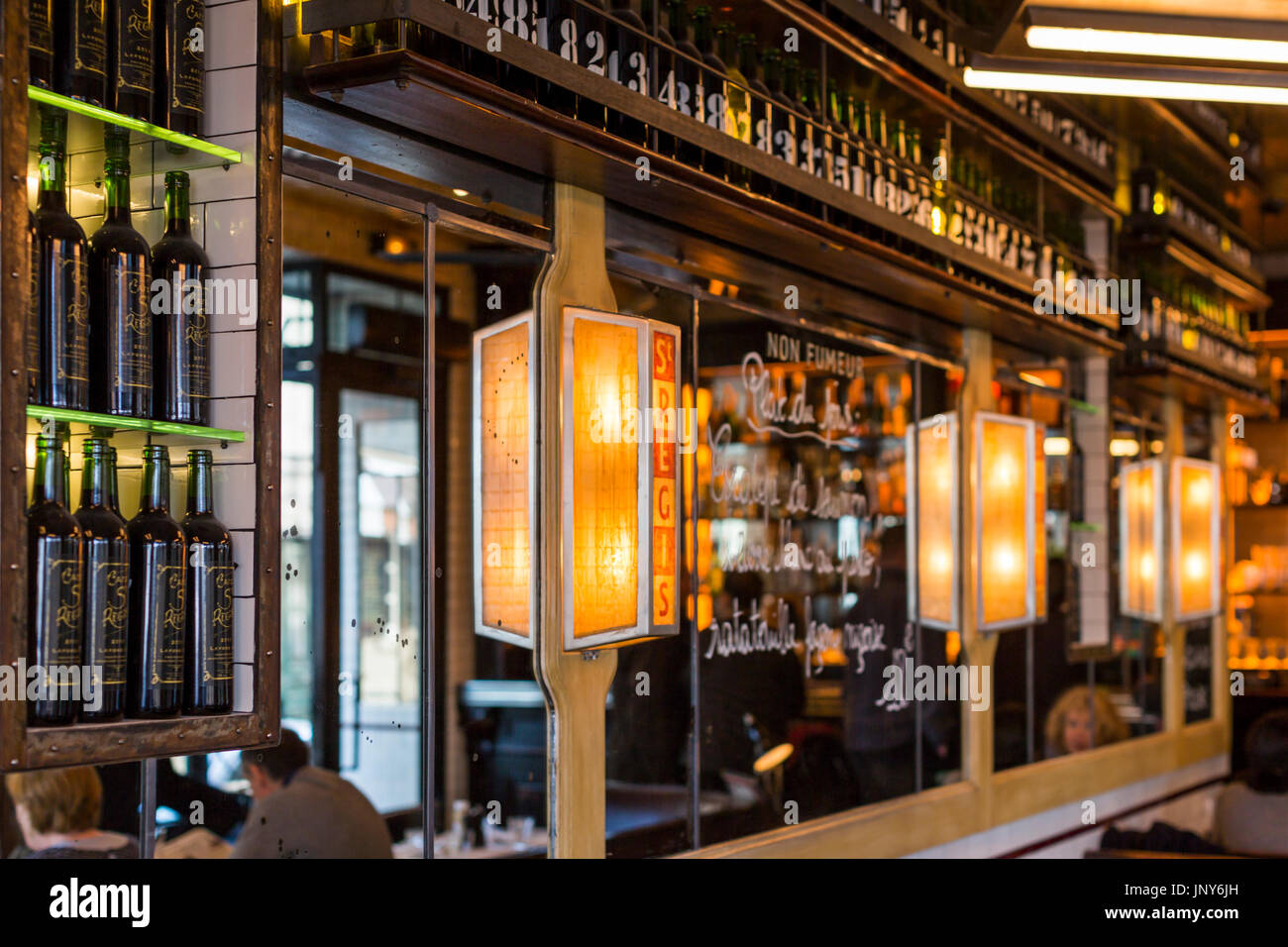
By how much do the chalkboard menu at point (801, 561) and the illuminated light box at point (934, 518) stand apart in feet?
0.24

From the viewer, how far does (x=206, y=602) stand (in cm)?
207

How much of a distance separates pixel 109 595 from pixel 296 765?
1749mm

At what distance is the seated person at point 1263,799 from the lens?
15.6ft

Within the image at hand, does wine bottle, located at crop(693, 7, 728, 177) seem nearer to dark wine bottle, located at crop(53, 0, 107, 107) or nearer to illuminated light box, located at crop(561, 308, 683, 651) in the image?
illuminated light box, located at crop(561, 308, 683, 651)

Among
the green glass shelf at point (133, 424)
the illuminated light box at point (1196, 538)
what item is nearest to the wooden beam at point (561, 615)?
the green glass shelf at point (133, 424)

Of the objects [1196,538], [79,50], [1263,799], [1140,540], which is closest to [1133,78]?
[79,50]

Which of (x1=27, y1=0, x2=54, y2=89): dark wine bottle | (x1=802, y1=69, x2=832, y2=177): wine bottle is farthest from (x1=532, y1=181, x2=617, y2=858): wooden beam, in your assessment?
(x1=27, y1=0, x2=54, y2=89): dark wine bottle

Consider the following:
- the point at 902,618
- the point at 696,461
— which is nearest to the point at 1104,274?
the point at 902,618

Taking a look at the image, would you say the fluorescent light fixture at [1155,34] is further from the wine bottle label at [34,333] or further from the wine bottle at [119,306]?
the wine bottle label at [34,333]

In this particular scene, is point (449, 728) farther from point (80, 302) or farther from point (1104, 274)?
point (80, 302)

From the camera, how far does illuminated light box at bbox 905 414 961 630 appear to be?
15.6 feet

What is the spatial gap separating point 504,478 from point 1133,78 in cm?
175

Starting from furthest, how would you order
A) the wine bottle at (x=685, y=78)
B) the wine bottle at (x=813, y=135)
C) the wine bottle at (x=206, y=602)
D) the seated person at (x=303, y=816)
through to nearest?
the wine bottle at (x=813, y=135) → the seated person at (x=303, y=816) → the wine bottle at (x=685, y=78) → the wine bottle at (x=206, y=602)

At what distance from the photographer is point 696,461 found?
3.63 metres
